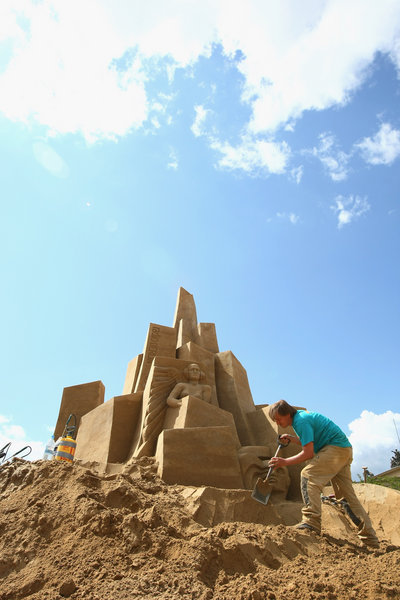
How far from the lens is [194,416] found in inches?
211

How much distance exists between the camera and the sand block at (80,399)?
8156mm

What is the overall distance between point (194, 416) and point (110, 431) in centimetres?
161

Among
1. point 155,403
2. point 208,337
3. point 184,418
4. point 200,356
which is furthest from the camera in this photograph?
point 208,337

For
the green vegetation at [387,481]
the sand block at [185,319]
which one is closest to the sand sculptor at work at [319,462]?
the sand block at [185,319]

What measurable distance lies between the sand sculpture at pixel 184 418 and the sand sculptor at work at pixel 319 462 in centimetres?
136

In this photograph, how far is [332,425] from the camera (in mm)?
3506

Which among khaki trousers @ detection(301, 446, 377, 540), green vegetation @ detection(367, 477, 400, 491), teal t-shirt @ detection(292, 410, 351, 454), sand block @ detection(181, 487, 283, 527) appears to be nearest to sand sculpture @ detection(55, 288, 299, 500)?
sand block @ detection(181, 487, 283, 527)

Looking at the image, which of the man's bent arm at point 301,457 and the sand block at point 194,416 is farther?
the sand block at point 194,416

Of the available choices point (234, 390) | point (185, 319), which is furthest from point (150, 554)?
point (185, 319)

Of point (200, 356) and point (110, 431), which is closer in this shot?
point (110, 431)

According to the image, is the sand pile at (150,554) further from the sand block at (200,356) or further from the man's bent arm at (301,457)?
the sand block at (200,356)

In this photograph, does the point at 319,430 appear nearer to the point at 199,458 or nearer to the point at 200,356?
the point at 199,458

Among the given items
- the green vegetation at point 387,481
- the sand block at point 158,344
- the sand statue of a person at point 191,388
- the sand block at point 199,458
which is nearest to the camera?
the sand block at point 199,458

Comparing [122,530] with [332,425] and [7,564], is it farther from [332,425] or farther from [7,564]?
[332,425]
